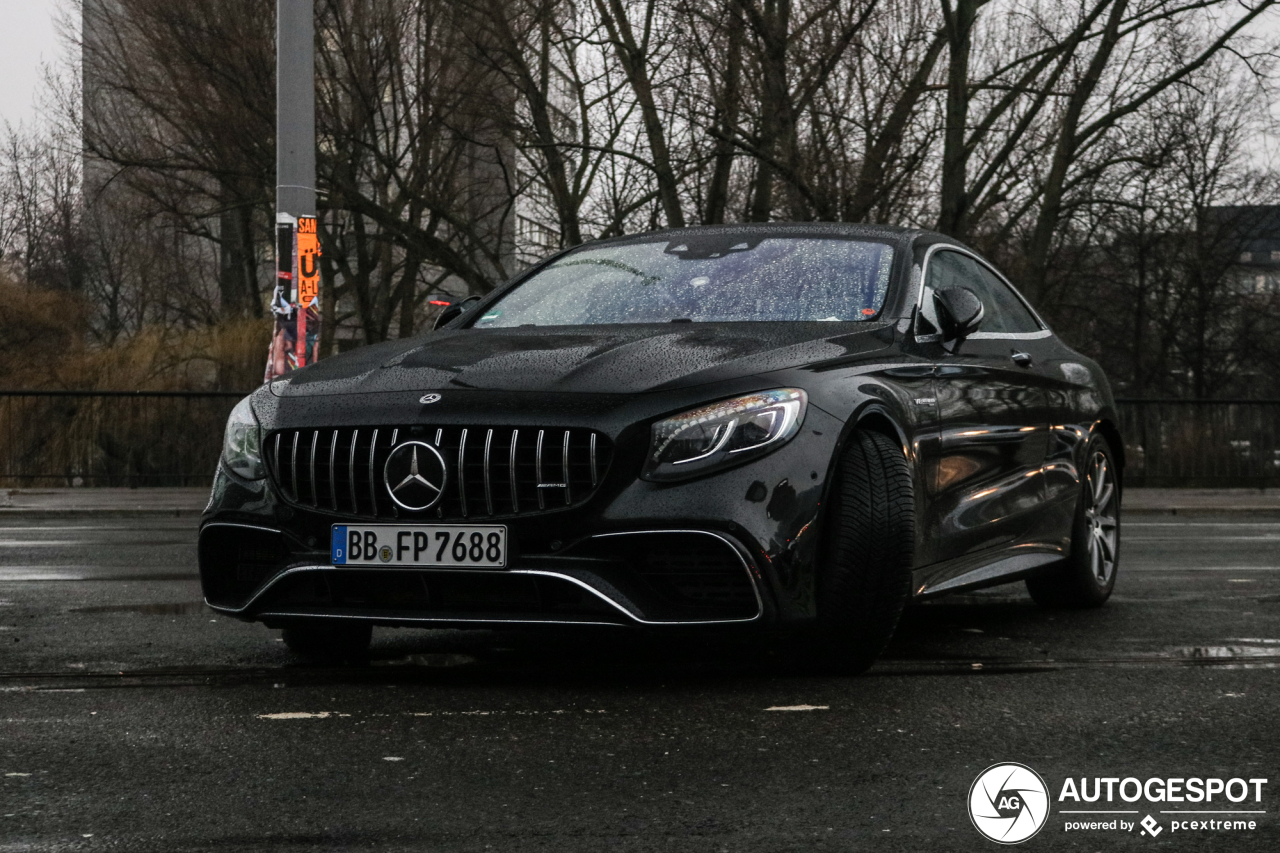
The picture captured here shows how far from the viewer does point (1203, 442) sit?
23547 millimetres

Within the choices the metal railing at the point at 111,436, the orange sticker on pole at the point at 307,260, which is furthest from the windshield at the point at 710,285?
the metal railing at the point at 111,436

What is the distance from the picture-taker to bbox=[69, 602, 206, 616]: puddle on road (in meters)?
7.46

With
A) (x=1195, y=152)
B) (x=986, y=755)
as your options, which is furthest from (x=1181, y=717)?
(x=1195, y=152)

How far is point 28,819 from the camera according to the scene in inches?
145

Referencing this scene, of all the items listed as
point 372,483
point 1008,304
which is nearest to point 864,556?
point 372,483

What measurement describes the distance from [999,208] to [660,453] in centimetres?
2152

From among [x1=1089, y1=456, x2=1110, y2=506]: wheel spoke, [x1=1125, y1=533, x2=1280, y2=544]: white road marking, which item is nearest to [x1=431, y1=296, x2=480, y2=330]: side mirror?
[x1=1089, y1=456, x2=1110, y2=506]: wheel spoke

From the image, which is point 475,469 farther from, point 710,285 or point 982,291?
point 982,291

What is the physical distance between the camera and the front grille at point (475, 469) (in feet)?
16.5

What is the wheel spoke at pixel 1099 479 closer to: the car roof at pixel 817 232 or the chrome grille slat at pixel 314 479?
the car roof at pixel 817 232

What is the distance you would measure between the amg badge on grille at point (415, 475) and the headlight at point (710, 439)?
60 cm

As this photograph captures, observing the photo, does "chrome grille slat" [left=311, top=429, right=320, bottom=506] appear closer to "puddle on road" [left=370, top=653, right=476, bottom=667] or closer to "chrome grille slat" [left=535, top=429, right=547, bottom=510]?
"chrome grille slat" [left=535, top=429, right=547, bottom=510]

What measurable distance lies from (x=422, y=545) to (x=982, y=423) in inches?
92.0

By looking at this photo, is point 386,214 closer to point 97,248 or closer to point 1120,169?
point 1120,169
